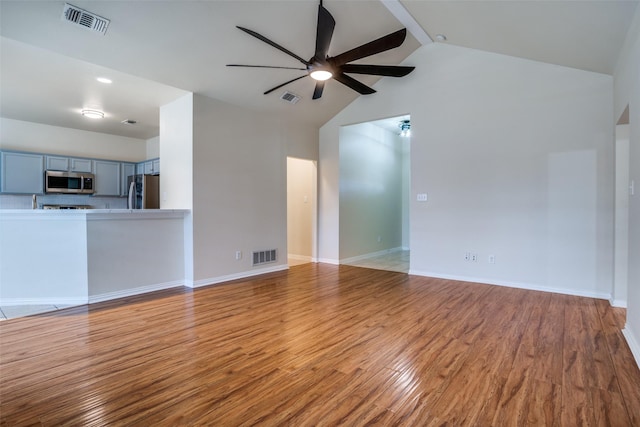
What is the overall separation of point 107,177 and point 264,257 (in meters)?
3.97

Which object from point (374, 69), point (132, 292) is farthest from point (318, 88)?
point (132, 292)

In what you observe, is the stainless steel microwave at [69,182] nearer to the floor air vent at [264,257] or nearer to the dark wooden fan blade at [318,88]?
the floor air vent at [264,257]

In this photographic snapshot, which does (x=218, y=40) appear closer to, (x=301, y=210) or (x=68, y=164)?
(x=301, y=210)

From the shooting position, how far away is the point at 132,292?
13.7 feet

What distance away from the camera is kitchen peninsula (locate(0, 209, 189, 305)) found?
12.0 ft

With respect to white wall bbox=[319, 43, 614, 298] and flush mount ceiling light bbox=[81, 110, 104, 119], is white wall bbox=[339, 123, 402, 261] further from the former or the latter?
flush mount ceiling light bbox=[81, 110, 104, 119]

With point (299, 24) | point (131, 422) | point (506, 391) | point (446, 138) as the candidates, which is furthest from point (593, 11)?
point (131, 422)

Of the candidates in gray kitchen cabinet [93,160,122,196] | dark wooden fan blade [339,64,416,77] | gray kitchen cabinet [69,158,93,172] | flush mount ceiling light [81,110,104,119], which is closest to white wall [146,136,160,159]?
gray kitchen cabinet [93,160,122,196]

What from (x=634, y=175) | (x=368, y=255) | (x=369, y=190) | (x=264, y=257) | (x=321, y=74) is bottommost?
(x=368, y=255)

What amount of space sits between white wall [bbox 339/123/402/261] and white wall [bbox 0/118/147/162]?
4.78 meters

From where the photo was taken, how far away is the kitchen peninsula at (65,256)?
3.65 m

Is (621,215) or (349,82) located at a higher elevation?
(349,82)

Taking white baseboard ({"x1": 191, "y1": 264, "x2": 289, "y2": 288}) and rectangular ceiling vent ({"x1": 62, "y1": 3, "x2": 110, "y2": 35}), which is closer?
rectangular ceiling vent ({"x1": 62, "y1": 3, "x2": 110, "y2": 35})

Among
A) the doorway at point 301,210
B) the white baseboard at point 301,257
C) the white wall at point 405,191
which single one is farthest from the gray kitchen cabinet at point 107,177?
the white wall at point 405,191
